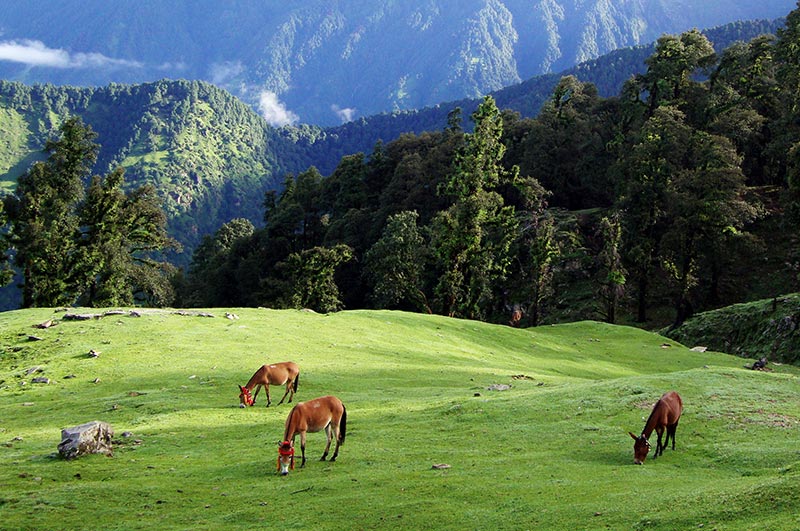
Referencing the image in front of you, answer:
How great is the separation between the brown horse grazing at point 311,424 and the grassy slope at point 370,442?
477 millimetres

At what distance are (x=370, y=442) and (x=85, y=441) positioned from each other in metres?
7.49

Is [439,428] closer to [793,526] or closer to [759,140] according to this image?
[793,526]

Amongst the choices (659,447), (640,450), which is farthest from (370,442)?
(659,447)

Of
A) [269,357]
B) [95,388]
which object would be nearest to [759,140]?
[269,357]

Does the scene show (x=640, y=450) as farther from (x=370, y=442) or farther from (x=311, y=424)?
(x=311, y=424)

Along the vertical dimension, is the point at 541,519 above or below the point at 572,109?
below

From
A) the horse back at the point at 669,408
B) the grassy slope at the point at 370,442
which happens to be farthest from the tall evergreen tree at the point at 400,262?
the horse back at the point at 669,408

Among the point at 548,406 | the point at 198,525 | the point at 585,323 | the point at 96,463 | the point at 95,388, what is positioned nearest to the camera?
the point at 198,525

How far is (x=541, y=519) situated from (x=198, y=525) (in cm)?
669

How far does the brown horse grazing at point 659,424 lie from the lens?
16266 mm

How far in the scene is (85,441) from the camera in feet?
56.7

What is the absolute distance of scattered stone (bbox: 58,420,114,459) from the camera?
56.1 feet

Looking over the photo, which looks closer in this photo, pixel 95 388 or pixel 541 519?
pixel 541 519

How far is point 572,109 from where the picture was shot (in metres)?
114
